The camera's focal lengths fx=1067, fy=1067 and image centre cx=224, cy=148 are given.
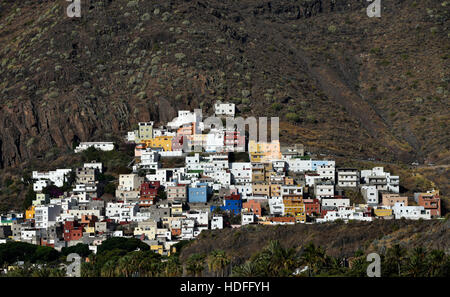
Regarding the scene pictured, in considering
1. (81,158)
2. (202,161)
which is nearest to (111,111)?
(81,158)

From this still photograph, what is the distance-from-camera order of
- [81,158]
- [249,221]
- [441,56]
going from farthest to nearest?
[441,56] → [81,158] → [249,221]

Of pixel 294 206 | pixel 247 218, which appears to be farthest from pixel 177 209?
pixel 294 206

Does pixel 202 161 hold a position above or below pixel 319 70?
below

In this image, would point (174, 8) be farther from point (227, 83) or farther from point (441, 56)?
point (441, 56)

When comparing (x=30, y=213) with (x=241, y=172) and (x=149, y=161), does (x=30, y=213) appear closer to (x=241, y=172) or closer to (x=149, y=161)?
(x=149, y=161)

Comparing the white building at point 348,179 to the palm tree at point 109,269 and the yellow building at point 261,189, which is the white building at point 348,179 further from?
the palm tree at point 109,269

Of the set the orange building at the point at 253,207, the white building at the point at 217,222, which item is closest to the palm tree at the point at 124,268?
the white building at the point at 217,222

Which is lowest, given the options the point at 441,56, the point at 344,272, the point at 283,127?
the point at 344,272
